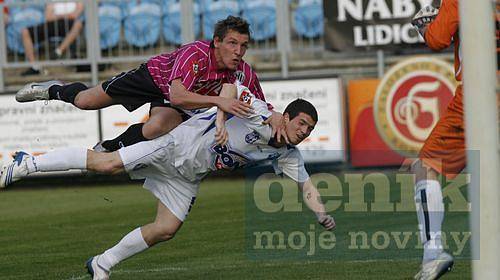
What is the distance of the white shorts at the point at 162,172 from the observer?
341 inches

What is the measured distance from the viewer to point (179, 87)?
916 centimetres

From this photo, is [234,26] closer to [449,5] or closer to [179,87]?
[179,87]

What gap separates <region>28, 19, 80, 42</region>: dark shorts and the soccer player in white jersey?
1255cm

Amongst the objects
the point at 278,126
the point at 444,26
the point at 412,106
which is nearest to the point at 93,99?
the point at 278,126

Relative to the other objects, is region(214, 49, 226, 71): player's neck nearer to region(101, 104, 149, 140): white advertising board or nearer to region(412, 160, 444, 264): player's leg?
region(412, 160, 444, 264): player's leg

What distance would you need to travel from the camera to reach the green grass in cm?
959

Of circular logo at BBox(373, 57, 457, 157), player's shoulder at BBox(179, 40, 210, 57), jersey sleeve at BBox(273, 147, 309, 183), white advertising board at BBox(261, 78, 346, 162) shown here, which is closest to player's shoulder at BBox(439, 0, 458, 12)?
jersey sleeve at BBox(273, 147, 309, 183)

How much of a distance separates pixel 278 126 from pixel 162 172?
1176mm

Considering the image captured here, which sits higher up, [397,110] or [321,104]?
[321,104]

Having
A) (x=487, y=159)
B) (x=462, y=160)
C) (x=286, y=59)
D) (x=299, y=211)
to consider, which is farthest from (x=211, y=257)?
(x=286, y=59)

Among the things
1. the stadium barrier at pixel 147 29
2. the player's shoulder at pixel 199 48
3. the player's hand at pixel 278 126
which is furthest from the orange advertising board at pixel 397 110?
the player's hand at pixel 278 126

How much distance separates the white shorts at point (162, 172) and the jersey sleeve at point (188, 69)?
0.69 meters

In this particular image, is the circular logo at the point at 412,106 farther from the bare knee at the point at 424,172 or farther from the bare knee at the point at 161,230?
the bare knee at the point at 161,230

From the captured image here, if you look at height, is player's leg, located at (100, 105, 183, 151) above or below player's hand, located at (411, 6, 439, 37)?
below
